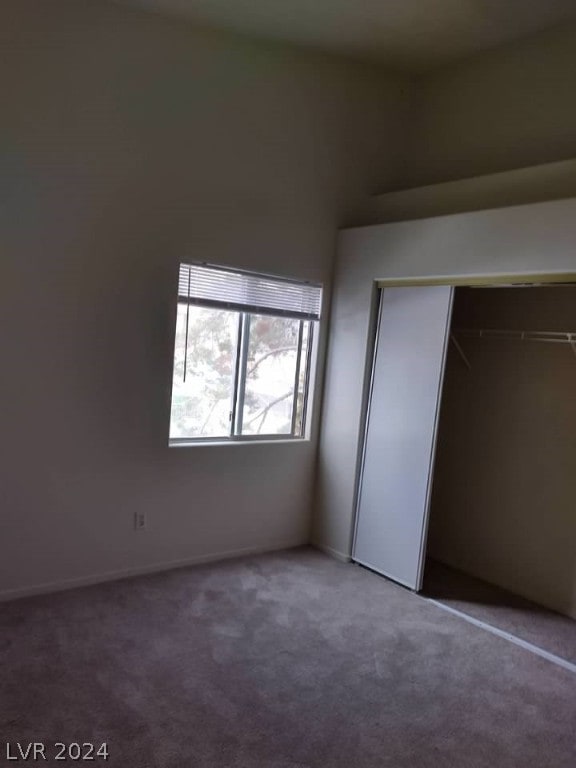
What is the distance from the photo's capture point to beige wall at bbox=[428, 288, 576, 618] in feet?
12.2

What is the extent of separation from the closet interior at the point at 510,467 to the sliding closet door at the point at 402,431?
22 centimetres

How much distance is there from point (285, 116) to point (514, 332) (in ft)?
6.96

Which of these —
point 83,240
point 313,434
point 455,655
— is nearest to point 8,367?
point 83,240

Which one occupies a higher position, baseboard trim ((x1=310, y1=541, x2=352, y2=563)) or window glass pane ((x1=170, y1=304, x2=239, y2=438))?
window glass pane ((x1=170, y1=304, x2=239, y2=438))

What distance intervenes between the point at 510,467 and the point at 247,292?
2.14m

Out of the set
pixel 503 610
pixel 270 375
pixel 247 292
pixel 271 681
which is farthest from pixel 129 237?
pixel 503 610

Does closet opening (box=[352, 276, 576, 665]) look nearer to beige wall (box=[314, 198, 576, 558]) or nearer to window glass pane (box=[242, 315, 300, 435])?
beige wall (box=[314, 198, 576, 558])

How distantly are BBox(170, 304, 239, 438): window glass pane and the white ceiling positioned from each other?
5.67 feet

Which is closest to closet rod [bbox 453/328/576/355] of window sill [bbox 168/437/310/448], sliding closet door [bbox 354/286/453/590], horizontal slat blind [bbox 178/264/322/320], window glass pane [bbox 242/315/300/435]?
sliding closet door [bbox 354/286/453/590]

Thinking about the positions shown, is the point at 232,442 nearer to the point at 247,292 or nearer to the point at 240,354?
the point at 240,354

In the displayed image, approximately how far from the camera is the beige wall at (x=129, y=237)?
319 centimetres

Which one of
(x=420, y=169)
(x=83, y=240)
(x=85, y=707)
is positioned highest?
(x=420, y=169)

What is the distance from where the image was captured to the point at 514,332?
154 inches

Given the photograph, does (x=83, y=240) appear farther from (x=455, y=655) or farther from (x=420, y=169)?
(x=455, y=655)
